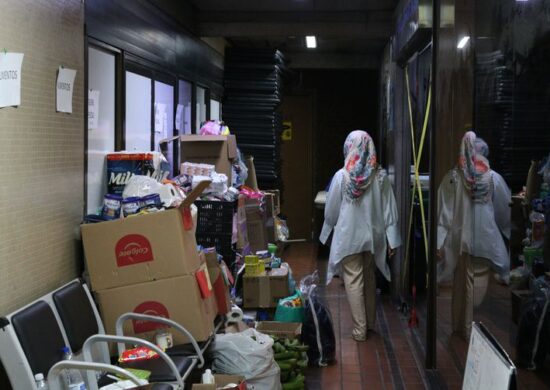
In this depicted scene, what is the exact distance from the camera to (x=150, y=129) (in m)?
5.76

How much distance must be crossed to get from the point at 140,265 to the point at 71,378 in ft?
2.41

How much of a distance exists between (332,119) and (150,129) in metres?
6.69

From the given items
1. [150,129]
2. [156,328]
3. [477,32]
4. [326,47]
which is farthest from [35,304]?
[326,47]

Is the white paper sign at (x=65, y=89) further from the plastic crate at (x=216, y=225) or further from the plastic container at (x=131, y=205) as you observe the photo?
the plastic crate at (x=216, y=225)

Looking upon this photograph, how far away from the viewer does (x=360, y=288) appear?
5840 millimetres

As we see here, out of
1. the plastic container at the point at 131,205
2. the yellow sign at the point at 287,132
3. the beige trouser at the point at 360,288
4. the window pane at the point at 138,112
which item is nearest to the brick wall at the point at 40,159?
the plastic container at the point at 131,205

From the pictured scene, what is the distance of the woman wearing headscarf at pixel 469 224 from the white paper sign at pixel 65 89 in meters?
2.09

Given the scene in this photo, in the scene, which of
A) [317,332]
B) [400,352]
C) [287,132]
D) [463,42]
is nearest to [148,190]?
[317,332]

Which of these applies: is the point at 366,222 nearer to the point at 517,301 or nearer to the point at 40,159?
the point at 40,159

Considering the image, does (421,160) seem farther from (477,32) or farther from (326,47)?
(326,47)

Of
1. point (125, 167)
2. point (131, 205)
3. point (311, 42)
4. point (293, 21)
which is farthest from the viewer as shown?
point (311, 42)

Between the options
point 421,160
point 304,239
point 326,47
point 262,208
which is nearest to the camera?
point 421,160

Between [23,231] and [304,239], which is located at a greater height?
[23,231]

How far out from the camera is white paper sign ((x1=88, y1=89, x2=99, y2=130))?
4.34 meters
